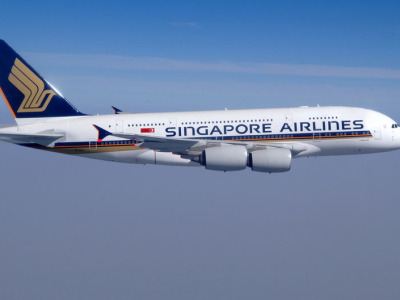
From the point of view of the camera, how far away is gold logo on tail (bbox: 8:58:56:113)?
157 ft

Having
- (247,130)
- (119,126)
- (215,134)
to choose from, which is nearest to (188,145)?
(215,134)

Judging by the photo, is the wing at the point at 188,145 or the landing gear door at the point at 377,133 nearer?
the wing at the point at 188,145

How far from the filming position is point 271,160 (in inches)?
1547

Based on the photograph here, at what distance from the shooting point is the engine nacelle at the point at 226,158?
39.3m

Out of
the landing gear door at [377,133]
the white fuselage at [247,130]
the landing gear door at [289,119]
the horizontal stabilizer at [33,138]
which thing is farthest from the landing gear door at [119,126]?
the landing gear door at [377,133]

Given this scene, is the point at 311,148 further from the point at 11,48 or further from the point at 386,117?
the point at 11,48

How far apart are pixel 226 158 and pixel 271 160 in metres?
4.07

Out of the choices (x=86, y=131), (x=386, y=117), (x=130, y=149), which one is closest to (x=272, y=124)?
(x=386, y=117)

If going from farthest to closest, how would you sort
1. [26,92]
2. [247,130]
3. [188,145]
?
[26,92] < [247,130] < [188,145]

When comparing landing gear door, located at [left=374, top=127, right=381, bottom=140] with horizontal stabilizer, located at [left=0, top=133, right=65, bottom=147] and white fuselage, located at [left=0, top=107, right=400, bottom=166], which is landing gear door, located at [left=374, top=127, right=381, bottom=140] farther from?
horizontal stabilizer, located at [left=0, top=133, right=65, bottom=147]

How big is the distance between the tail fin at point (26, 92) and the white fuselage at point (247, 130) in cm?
328

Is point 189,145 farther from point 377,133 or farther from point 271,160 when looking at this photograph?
point 377,133

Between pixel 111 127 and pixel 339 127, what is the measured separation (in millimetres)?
23160

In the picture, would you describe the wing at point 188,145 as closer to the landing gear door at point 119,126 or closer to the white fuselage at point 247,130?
the white fuselage at point 247,130
